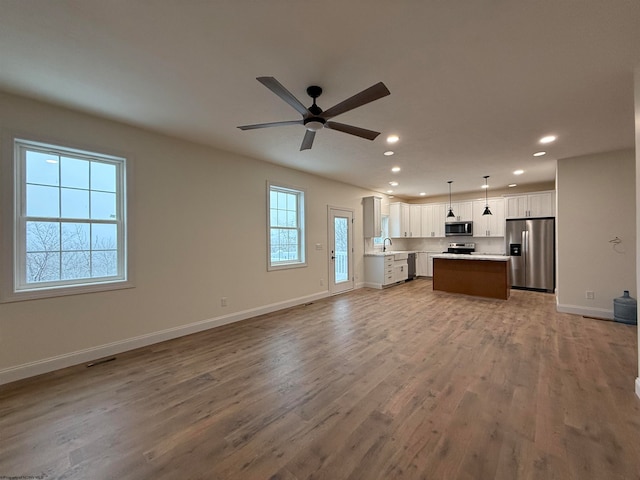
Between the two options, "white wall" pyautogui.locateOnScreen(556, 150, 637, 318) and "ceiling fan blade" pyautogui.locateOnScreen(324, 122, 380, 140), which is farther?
"white wall" pyautogui.locateOnScreen(556, 150, 637, 318)

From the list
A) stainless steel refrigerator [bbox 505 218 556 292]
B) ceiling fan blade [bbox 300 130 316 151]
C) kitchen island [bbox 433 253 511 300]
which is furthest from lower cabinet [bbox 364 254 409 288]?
ceiling fan blade [bbox 300 130 316 151]

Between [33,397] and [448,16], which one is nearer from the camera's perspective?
[448,16]

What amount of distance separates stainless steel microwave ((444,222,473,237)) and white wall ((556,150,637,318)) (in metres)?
3.04

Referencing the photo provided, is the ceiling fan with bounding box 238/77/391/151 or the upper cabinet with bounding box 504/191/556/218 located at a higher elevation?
the ceiling fan with bounding box 238/77/391/151

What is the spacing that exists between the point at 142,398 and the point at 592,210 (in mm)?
6566

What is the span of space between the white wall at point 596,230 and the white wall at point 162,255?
4.72 metres

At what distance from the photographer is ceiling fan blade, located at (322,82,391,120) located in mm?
1840

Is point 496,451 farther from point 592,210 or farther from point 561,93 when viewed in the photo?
point 592,210

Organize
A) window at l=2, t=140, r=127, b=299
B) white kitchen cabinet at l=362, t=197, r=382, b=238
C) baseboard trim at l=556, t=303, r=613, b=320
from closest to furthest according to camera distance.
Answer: window at l=2, t=140, r=127, b=299 → baseboard trim at l=556, t=303, r=613, b=320 → white kitchen cabinet at l=362, t=197, r=382, b=238

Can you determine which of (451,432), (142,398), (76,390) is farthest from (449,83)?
(76,390)

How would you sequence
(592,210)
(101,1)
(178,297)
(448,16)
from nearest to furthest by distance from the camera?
(101,1) < (448,16) < (178,297) < (592,210)

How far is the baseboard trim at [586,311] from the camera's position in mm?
4293

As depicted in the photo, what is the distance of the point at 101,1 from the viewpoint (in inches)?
61.4

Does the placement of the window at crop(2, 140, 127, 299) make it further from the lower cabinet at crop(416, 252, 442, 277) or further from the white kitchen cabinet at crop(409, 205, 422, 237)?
the lower cabinet at crop(416, 252, 442, 277)
